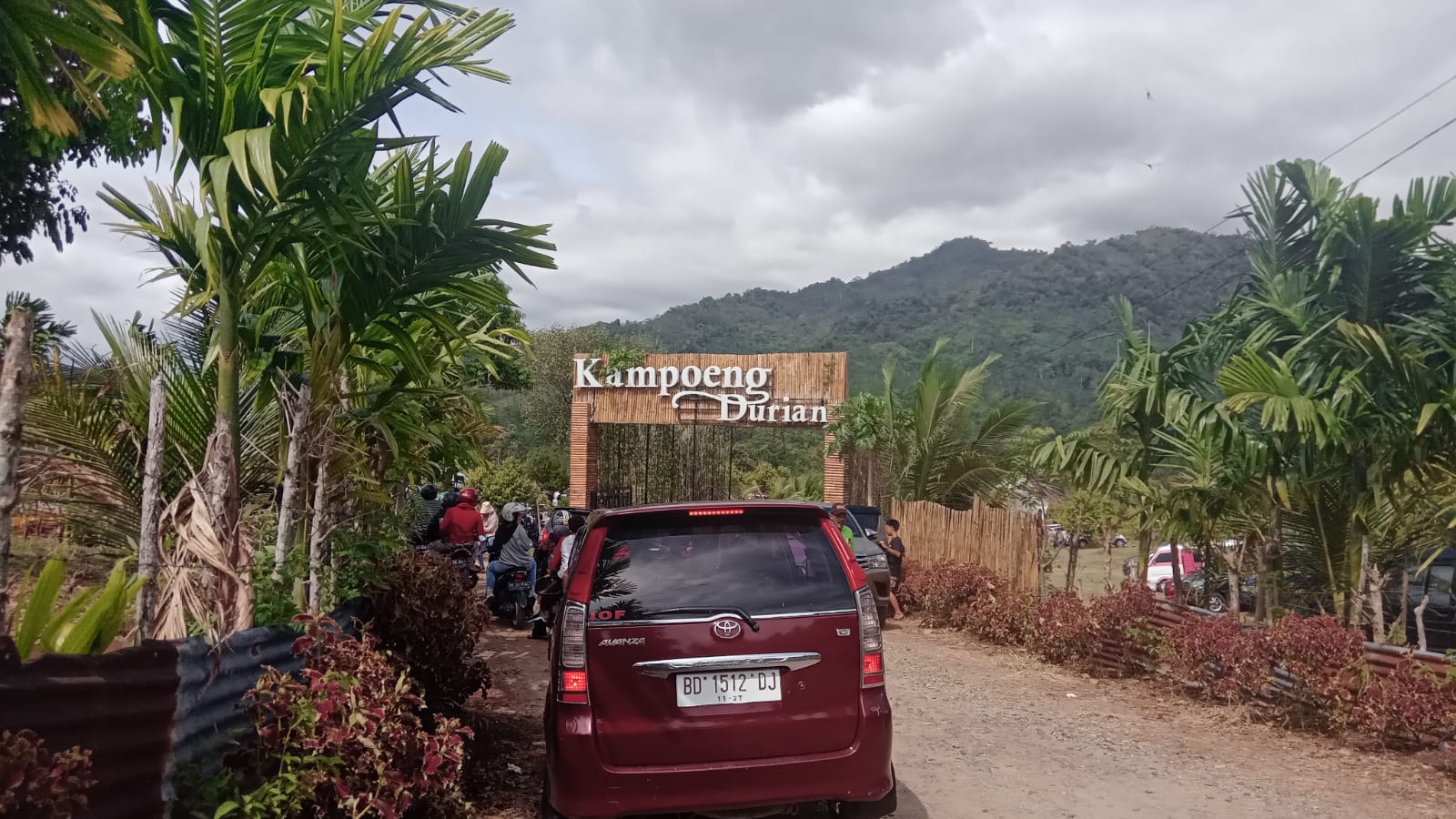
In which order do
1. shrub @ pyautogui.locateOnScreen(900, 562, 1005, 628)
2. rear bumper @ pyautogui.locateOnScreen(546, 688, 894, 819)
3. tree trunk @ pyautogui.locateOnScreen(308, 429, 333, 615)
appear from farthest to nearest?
shrub @ pyautogui.locateOnScreen(900, 562, 1005, 628) → tree trunk @ pyautogui.locateOnScreen(308, 429, 333, 615) → rear bumper @ pyautogui.locateOnScreen(546, 688, 894, 819)

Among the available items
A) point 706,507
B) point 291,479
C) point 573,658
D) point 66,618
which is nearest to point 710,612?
point 706,507

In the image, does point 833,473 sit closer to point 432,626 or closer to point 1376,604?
point 1376,604

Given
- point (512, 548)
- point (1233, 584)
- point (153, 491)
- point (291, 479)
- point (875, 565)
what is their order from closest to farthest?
point (153, 491) < point (291, 479) < point (1233, 584) < point (512, 548) < point (875, 565)

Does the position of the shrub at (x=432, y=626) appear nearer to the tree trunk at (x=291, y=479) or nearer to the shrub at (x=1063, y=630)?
the tree trunk at (x=291, y=479)

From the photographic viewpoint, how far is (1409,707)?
6750 millimetres

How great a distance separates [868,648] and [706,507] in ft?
3.09

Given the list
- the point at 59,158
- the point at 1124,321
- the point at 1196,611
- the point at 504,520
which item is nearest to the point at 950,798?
the point at 1196,611

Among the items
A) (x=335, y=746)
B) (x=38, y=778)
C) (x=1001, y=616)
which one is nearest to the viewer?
(x=38, y=778)

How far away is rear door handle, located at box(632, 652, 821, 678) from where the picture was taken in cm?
441

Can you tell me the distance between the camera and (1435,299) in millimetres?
8227

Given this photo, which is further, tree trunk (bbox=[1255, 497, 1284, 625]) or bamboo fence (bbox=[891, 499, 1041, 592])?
bamboo fence (bbox=[891, 499, 1041, 592])

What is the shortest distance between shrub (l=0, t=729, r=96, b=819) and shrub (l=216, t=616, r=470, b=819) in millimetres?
863

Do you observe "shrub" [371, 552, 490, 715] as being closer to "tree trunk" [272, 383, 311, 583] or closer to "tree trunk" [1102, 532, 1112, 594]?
"tree trunk" [272, 383, 311, 583]

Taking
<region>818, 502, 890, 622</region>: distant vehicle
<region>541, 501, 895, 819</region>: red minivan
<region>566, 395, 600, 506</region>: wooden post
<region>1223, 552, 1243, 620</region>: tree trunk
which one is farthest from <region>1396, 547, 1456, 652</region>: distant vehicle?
<region>566, 395, 600, 506</region>: wooden post
